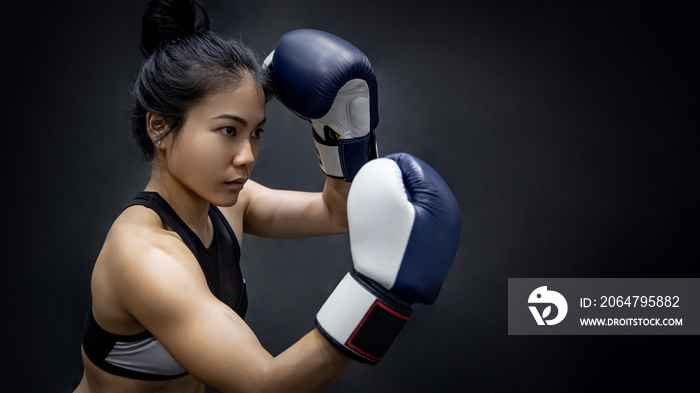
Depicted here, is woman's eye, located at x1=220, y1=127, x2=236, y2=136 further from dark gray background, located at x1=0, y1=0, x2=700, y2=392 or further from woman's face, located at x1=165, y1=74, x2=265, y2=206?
→ dark gray background, located at x1=0, y1=0, x2=700, y2=392

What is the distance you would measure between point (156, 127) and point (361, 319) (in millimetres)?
605

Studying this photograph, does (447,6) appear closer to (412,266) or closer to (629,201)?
(629,201)

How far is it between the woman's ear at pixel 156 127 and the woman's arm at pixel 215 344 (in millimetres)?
296

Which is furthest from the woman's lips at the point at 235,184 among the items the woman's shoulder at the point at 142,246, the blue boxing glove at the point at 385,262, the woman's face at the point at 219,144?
the blue boxing glove at the point at 385,262

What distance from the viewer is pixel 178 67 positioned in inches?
47.1

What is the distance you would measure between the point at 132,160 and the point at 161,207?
106cm

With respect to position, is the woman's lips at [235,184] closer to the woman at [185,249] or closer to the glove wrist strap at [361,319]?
the woman at [185,249]

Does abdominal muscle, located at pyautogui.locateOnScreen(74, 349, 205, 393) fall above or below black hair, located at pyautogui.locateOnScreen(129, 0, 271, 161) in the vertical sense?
below

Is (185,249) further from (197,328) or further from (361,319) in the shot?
(361,319)

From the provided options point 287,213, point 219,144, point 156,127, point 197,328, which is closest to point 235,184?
point 219,144

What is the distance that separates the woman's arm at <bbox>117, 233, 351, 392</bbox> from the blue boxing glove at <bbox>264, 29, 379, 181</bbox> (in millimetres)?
504

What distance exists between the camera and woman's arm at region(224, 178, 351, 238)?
1639mm

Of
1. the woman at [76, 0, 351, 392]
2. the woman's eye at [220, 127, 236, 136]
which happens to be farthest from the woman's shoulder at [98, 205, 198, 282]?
the woman's eye at [220, 127, 236, 136]

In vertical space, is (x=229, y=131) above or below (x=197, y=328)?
above
